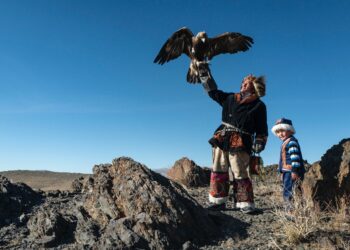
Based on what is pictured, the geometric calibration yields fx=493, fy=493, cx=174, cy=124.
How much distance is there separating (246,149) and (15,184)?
14.2 feet

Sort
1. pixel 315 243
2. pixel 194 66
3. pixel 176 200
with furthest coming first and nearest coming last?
pixel 194 66 → pixel 176 200 → pixel 315 243

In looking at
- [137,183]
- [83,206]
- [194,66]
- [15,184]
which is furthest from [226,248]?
[15,184]

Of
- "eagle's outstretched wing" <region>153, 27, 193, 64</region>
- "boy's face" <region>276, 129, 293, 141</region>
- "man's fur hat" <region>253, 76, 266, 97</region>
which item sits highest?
"eagle's outstretched wing" <region>153, 27, 193, 64</region>

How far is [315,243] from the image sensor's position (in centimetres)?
596

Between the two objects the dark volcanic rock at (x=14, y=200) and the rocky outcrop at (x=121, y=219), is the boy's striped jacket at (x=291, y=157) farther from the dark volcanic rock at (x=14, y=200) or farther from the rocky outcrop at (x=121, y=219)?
the dark volcanic rock at (x=14, y=200)

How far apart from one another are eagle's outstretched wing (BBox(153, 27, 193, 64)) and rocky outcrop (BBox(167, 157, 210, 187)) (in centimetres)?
304

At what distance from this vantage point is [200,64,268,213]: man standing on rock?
743 cm

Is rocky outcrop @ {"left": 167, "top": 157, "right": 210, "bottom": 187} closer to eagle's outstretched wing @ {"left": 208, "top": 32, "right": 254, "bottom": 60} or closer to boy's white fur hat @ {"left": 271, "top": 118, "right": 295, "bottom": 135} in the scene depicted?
eagle's outstretched wing @ {"left": 208, "top": 32, "right": 254, "bottom": 60}

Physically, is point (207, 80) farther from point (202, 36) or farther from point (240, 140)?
point (202, 36)

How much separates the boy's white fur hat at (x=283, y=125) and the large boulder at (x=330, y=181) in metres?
0.77

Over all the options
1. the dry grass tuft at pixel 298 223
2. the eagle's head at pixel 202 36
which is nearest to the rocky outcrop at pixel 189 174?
the eagle's head at pixel 202 36

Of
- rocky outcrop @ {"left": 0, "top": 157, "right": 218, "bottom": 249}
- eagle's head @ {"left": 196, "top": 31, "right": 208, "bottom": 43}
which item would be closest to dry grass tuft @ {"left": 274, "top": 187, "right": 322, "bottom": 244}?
rocky outcrop @ {"left": 0, "top": 157, "right": 218, "bottom": 249}

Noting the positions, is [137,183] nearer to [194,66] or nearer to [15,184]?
[194,66]

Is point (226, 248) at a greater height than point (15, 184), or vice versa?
point (15, 184)
